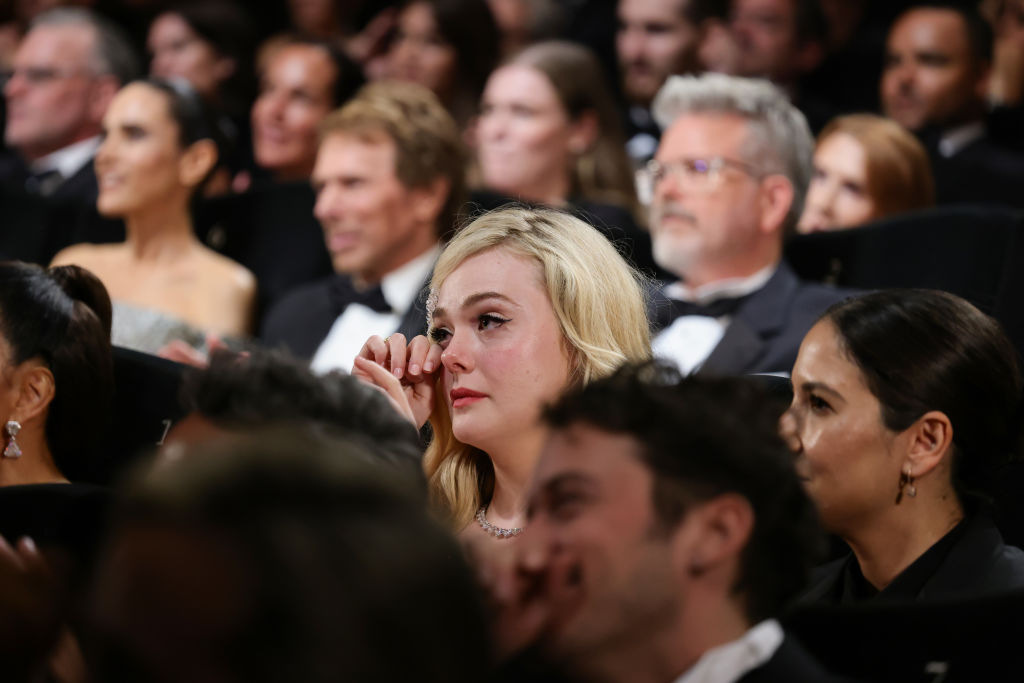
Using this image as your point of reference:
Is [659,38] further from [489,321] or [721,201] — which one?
[489,321]

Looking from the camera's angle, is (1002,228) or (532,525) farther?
(1002,228)

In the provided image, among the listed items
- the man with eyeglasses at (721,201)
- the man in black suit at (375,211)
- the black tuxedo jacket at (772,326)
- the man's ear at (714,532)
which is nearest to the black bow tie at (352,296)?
the man in black suit at (375,211)

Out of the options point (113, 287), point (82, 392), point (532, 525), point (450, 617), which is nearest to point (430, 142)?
point (113, 287)

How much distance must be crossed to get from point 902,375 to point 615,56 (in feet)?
11.0

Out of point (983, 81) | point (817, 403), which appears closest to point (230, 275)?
point (817, 403)

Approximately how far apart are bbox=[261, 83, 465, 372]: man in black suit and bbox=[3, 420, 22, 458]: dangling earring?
1206 millimetres

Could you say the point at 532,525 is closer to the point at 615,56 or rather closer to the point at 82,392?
the point at 82,392

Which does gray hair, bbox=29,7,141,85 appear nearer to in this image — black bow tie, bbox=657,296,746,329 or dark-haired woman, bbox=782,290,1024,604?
black bow tie, bbox=657,296,746,329

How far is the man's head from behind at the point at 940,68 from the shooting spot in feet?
13.1

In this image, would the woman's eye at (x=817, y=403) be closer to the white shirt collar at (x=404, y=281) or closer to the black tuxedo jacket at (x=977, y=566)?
the black tuxedo jacket at (x=977, y=566)

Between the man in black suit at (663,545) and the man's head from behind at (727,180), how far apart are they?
5.97 ft

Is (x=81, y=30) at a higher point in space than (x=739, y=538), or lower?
lower

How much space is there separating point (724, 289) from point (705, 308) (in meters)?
0.10

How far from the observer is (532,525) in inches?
47.2
